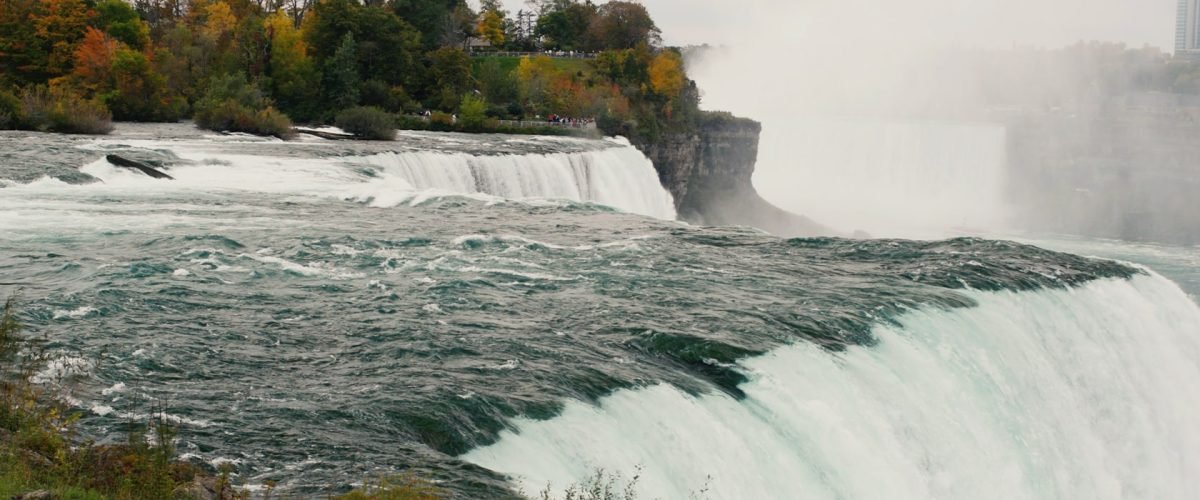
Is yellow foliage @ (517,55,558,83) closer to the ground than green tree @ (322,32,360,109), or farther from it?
farther from it

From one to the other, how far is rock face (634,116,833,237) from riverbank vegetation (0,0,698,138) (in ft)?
5.43

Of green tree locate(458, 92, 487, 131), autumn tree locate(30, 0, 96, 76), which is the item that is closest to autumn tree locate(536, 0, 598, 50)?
green tree locate(458, 92, 487, 131)

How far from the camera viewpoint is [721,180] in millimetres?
63000

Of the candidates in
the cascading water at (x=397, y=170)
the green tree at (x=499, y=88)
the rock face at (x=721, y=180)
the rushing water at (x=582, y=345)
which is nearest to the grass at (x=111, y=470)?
the rushing water at (x=582, y=345)

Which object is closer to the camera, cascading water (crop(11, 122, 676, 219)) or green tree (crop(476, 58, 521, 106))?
cascading water (crop(11, 122, 676, 219))

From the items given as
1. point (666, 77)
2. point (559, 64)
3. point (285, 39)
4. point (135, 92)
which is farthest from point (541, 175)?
point (559, 64)

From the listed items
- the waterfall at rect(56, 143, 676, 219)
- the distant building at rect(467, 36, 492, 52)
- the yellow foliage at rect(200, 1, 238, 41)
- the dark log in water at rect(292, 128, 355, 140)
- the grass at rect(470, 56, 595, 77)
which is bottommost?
the waterfall at rect(56, 143, 676, 219)

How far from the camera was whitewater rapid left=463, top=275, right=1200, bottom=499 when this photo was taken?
12.1 m

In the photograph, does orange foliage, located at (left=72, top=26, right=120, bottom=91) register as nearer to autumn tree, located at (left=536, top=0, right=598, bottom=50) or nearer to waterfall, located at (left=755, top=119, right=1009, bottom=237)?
waterfall, located at (left=755, top=119, right=1009, bottom=237)

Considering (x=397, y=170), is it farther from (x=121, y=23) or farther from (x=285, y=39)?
(x=121, y=23)

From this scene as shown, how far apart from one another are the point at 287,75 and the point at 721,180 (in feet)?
73.8

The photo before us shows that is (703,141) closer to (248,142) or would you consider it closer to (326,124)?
(326,124)

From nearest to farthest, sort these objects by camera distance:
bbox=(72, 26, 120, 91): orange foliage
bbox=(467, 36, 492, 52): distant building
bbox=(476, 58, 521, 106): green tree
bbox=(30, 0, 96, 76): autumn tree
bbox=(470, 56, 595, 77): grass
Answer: bbox=(72, 26, 120, 91): orange foliage
bbox=(30, 0, 96, 76): autumn tree
bbox=(476, 58, 521, 106): green tree
bbox=(470, 56, 595, 77): grass
bbox=(467, 36, 492, 52): distant building

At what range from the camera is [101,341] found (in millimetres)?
14086
